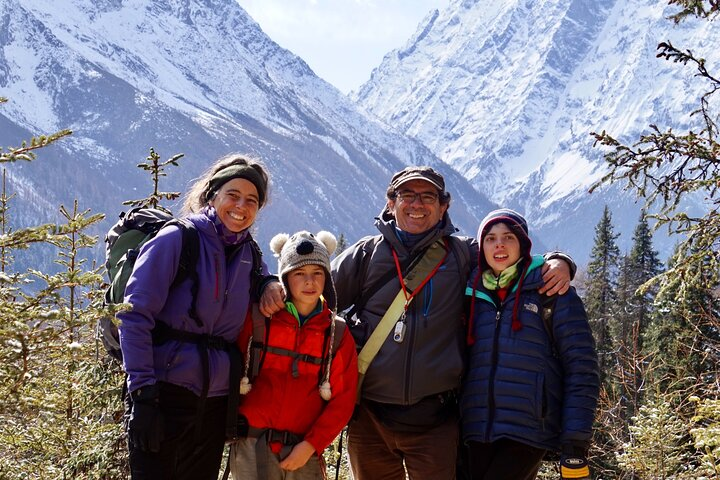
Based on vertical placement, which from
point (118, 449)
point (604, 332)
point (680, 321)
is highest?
point (604, 332)

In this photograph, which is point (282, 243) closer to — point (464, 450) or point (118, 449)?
point (464, 450)

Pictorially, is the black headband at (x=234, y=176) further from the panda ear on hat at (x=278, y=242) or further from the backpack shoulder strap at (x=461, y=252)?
the backpack shoulder strap at (x=461, y=252)

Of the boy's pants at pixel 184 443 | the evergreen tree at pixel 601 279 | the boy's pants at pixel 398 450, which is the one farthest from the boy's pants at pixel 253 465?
the evergreen tree at pixel 601 279

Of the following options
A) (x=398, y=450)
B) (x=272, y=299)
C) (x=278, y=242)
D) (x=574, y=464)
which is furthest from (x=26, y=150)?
(x=574, y=464)

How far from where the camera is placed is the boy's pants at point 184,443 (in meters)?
3.93

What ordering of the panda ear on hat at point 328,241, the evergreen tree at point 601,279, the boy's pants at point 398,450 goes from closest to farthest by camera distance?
the boy's pants at point 398,450 → the panda ear on hat at point 328,241 → the evergreen tree at point 601,279

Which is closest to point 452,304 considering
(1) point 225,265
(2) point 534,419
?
(2) point 534,419

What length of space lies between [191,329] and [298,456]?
95 centimetres

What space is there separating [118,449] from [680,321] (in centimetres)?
1918

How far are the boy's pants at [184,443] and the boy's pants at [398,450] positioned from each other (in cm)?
98

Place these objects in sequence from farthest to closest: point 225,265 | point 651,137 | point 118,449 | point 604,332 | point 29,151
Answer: point 604,332
point 651,137
point 118,449
point 225,265
point 29,151

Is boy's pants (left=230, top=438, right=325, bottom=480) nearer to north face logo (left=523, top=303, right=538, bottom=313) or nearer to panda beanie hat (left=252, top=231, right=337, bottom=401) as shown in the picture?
panda beanie hat (left=252, top=231, right=337, bottom=401)

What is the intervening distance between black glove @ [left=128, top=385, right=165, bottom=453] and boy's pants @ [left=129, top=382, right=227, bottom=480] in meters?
0.13

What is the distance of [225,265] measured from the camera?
13.9 ft
